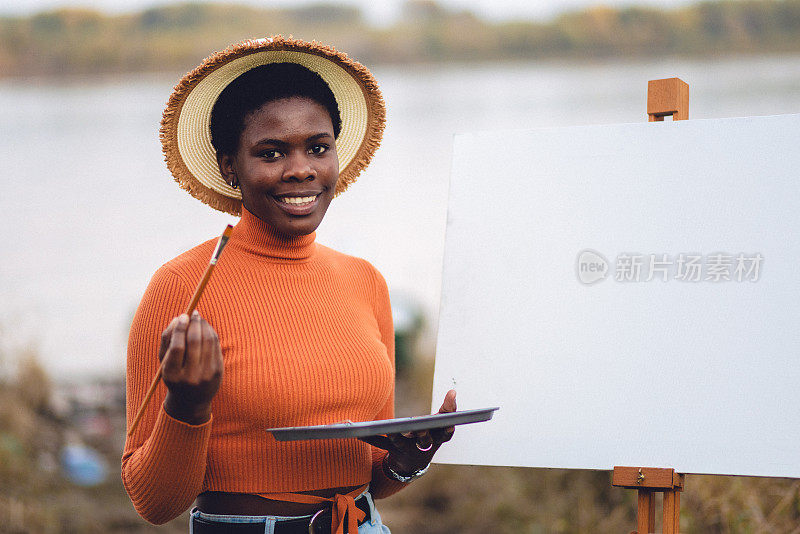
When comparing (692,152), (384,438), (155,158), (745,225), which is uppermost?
(155,158)

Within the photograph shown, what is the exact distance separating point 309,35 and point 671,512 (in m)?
4.15

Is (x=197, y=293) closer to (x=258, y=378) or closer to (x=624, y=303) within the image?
(x=258, y=378)

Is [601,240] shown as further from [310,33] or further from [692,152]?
[310,33]

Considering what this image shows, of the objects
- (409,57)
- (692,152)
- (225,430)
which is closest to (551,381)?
(692,152)

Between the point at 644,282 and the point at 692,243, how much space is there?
0.14 meters

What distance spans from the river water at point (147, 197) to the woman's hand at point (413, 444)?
3163 mm

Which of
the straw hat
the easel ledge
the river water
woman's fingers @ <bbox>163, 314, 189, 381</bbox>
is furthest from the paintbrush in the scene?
the river water

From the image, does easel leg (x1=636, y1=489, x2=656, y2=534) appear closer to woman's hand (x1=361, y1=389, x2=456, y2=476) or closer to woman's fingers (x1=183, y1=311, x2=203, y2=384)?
woman's hand (x1=361, y1=389, x2=456, y2=476)

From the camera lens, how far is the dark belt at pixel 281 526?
61.6 inches

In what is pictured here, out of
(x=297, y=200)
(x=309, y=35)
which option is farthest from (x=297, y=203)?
(x=309, y=35)

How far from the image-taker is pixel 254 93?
5.54 ft

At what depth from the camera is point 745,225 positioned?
6.23ft

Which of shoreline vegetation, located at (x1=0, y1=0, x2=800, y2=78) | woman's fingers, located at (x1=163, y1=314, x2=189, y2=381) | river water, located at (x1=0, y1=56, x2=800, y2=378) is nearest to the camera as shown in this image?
woman's fingers, located at (x1=163, y1=314, x2=189, y2=381)

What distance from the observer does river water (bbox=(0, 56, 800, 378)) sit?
4984mm
